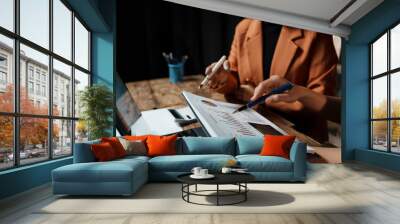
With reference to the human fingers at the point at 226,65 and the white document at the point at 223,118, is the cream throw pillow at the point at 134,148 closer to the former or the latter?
the white document at the point at 223,118

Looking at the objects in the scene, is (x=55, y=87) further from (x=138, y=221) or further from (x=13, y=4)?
(x=138, y=221)

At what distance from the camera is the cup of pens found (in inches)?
349

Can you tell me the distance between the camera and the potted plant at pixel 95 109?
300 inches

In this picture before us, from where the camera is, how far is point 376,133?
29.0ft

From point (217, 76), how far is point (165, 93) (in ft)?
4.17

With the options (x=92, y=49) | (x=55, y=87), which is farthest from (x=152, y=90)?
(x=55, y=87)

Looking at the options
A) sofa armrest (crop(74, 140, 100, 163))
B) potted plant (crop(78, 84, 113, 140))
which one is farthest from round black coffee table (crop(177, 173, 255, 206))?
potted plant (crop(78, 84, 113, 140))

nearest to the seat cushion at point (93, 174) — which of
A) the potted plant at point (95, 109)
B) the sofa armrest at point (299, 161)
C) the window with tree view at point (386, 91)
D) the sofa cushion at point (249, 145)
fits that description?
the sofa cushion at point (249, 145)

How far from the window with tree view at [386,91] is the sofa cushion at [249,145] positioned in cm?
315

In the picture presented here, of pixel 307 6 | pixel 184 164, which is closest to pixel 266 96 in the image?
pixel 307 6

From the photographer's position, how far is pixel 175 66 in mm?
8914

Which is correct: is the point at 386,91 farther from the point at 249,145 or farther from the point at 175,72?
the point at 175,72

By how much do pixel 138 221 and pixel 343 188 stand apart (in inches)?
128

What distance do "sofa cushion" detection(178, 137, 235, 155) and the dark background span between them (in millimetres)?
2596
